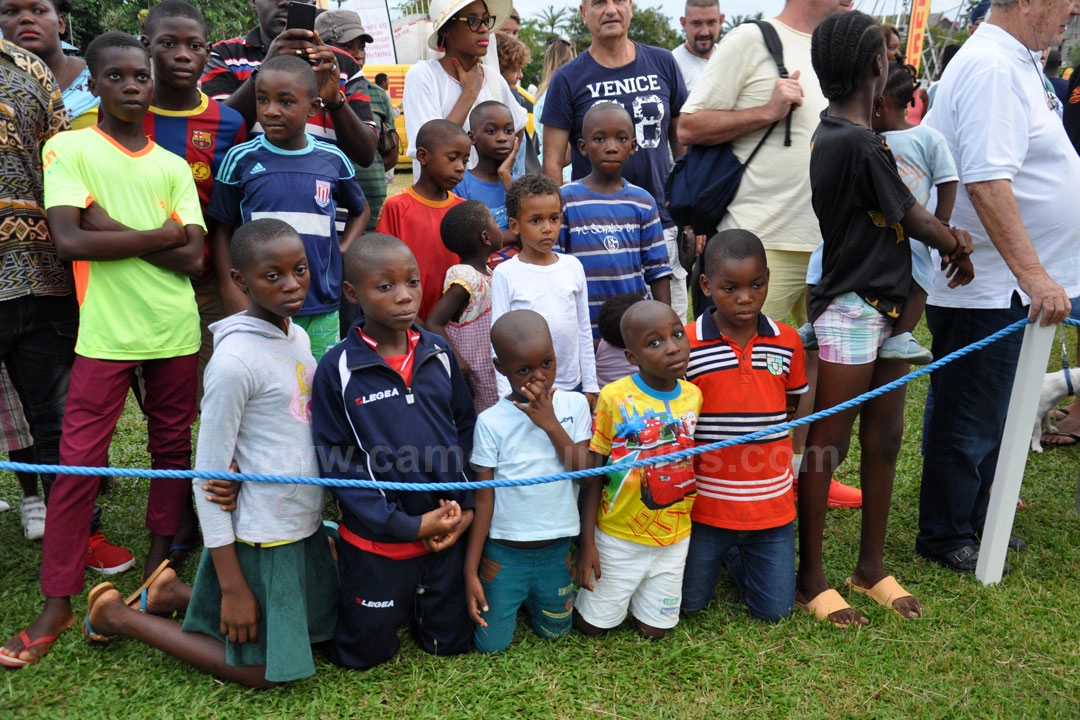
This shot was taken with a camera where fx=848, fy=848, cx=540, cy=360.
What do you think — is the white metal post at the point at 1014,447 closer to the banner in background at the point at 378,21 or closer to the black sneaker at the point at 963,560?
the black sneaker at the point at 963,560

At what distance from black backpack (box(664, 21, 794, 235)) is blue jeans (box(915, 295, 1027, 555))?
1045 millimetres

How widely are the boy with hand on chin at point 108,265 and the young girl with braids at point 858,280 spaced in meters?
2.46

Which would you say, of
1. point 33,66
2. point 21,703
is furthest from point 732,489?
point 33,66

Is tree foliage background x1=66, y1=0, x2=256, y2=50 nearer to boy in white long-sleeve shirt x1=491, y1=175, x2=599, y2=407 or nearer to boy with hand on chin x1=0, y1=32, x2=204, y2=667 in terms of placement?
boy with hand on chin x1=0, y1=32, x2=204, y2=667

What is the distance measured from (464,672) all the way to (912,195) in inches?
94.0

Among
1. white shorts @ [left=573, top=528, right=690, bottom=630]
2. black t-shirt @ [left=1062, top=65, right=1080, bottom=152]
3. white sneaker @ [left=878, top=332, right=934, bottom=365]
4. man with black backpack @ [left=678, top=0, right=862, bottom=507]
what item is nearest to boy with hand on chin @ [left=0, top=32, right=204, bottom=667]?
white shorts @ [left=573, top=528, right=690, bottom=630]

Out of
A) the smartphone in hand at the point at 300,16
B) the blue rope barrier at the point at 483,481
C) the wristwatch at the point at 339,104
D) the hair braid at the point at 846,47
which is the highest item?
the smartphone in hand at the point at 300,16

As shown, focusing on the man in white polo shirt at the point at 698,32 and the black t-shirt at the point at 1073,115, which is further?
the man in white polo shirt at the point at 698,32

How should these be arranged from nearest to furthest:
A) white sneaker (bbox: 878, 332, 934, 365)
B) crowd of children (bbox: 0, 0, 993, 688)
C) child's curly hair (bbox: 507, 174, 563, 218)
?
1. crowd of children (bbox: 0, 0, 993, 688)
2. white sneaker (bbox: 878, 332, 934, 365)
3. child's curly hair (bbox: 507, 174, 563, 218)

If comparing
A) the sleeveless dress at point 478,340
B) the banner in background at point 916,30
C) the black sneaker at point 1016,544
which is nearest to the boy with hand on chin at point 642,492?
the sleeveless dress at point 478,340

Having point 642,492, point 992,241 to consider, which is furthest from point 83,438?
point 992,241

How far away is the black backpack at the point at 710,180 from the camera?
3.88 meters

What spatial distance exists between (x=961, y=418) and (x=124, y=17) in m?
19.0

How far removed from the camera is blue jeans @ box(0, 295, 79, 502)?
3.39 meters
